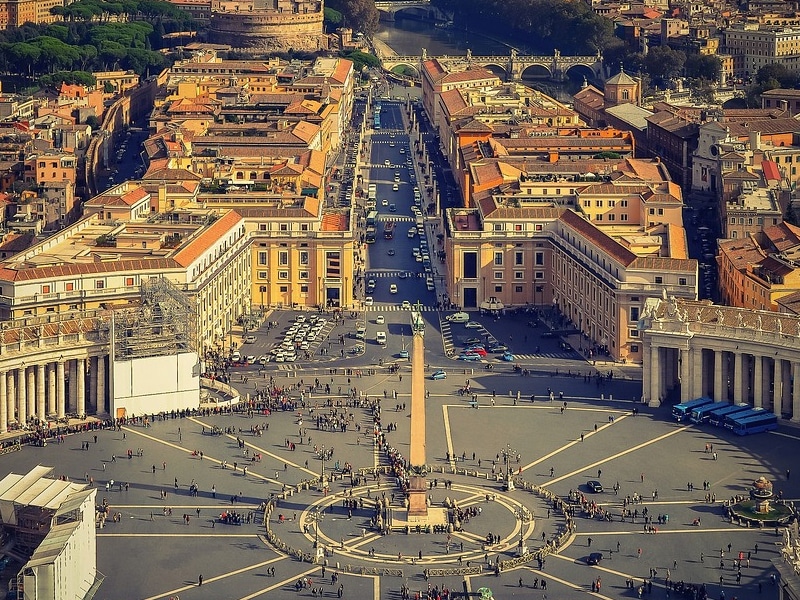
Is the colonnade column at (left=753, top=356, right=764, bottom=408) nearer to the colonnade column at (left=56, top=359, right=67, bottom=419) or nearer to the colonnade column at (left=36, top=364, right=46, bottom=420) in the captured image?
the colonnade column at (left=56, top=359, right=67, bottom=419)

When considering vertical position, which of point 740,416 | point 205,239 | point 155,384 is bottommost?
point 740,416

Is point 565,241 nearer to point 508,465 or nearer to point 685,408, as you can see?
point 685,408

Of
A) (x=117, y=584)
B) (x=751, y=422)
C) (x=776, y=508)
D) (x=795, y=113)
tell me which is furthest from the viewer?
(x=795, y=113)

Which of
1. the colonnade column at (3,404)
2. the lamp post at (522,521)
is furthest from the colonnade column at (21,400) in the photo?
the lamp post at (522,521)

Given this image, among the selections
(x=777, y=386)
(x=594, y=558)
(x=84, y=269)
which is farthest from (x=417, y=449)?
(x=84, y=269)

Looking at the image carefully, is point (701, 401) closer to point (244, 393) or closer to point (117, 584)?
point (244, 393)

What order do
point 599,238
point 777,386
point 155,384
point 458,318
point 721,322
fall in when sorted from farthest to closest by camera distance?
point 458,318 → point 599,238 → point 721,322 → point 155,384 → point 777,386

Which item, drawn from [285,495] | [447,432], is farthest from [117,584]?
[447,432]

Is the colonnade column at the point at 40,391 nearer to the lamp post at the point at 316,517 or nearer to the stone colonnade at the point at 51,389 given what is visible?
the stone colonnade at the point at 51,389
